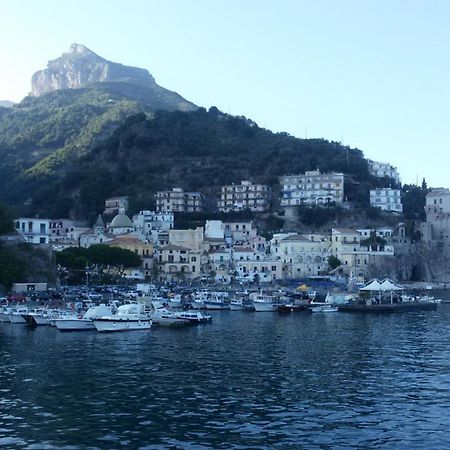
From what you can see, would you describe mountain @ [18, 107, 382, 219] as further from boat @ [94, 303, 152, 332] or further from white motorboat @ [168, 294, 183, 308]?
boat @ [94, 303, 152, 332]

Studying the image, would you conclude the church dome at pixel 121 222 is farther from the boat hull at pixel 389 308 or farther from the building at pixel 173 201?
the boat hull at pixel 389 308

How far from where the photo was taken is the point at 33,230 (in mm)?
81125

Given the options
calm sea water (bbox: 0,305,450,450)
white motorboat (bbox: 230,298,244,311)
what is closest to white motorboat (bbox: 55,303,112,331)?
calm sea water (bbox: 0,305,450,450)

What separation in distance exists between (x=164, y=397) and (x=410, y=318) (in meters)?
39.9

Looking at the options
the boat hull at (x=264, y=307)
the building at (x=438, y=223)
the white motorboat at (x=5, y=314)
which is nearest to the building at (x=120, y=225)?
the boat hull at (x=264, y=307)

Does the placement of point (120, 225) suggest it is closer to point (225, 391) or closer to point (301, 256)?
point (301, 256)

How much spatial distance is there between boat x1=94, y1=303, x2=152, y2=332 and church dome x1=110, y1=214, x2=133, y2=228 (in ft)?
183

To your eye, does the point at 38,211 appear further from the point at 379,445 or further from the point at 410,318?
the point at 379,445

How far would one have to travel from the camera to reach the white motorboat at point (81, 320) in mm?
46344

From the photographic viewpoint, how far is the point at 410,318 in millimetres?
59219

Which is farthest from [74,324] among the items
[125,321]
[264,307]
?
[264,307]

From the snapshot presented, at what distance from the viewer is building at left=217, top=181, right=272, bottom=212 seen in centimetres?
11806

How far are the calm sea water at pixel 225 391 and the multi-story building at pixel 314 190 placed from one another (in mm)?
73577

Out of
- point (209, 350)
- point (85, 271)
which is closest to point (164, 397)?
point (209, 350)
